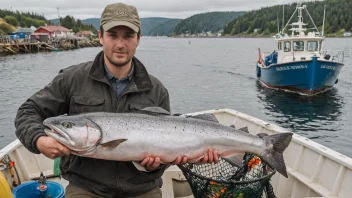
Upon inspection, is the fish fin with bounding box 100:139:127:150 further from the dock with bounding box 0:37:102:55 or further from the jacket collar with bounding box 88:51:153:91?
the dock with bounding box 0:37:102:55

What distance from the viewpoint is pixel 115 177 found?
3.43 m

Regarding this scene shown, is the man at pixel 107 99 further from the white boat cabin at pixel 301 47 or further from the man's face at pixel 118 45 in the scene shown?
the white boat cabin at pixel 301 47

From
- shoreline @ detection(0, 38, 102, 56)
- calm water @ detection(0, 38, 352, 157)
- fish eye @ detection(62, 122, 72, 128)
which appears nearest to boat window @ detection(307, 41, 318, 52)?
calm water @ detection(0, 38, 352, 157)

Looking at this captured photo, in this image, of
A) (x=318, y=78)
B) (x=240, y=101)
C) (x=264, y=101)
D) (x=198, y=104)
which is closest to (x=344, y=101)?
(x=318, y=78)

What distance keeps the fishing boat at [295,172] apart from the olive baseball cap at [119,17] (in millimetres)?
2927

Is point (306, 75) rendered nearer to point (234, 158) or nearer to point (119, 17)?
point (234, 158)

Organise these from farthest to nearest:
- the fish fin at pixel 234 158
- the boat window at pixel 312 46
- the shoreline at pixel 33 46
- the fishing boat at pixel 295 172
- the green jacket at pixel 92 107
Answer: the shoreline at pixel 33 46 < the boat window at pixel 312 46 < the fishing boat at pixel 295 172 < the fish fin at pixel 234 158 < the green jacket at pixel 92 107

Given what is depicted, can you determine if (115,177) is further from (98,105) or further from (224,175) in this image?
(224,175)

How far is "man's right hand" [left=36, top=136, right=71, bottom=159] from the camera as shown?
2.94 metres

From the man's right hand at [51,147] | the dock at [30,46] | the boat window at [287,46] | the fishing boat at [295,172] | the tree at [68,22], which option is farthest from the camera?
the tree at [68,22]

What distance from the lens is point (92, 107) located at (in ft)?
11.3

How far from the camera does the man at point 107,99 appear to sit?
3.40 meters

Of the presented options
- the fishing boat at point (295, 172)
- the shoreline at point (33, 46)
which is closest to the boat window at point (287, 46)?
the fishing boat at point (295, 172)

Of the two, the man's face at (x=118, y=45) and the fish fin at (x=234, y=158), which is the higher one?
the man's face at (x=118, y=45)
